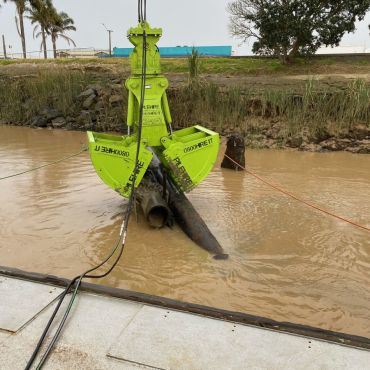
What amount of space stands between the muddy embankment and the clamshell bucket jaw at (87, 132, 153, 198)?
6.71 m

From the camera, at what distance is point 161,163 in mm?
6020

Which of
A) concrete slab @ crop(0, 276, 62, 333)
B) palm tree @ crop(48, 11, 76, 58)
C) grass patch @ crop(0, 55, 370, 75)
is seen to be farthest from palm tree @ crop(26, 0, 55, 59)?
concrete slab @ crop(0, 276, 62, 333)

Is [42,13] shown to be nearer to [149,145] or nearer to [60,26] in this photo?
[60,26]

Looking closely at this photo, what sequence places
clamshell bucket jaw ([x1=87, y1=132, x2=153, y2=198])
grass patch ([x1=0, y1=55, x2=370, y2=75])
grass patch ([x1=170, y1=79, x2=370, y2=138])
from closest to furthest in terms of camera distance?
1. clamshell bucket jaw ([x1=87, y1=132, x2=153, y2=198])
2. grass patch ([x1=170, y1=79, x2=370, y2=138])
3. grass patch ([x1=0, y1=55, x2=370, y2=75])

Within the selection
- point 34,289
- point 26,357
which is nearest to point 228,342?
point 26,357

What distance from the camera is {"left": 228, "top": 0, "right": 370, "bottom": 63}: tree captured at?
53.1 ft

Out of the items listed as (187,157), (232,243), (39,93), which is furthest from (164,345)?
(39,93)

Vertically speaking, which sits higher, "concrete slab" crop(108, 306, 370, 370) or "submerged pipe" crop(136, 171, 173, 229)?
"concrete slab" crop(108, 306, 370, 370)

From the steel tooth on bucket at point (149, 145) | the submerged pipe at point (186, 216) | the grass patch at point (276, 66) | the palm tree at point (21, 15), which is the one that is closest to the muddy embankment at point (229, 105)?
the grass patch at point (276, 66)

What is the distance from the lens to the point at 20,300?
3.11 metres

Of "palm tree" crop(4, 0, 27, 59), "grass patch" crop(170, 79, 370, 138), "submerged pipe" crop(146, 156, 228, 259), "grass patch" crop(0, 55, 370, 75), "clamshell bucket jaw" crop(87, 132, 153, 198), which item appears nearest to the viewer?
"submerged pipe" crop(146, 156, 228, 259)

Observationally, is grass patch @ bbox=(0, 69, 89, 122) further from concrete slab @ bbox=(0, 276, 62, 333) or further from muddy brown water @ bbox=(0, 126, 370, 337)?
concrete slab @ bbox=(0, 276, 62, 333)

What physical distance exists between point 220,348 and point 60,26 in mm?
43535

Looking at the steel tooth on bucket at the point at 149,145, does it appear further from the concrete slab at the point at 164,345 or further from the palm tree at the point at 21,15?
the palm tree at the point at 21,15
